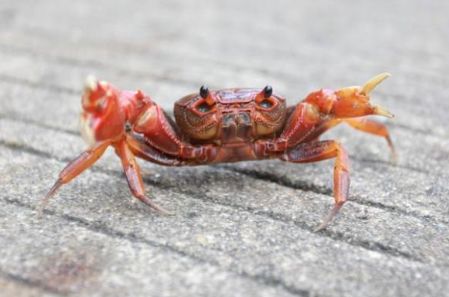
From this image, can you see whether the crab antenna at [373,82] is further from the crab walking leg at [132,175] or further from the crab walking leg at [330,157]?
the crab walking leg at [132,175]

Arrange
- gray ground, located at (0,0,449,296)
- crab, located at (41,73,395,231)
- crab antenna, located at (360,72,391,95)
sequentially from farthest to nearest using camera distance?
1. crab antenna, located at (360,72,391,95)
2. crab, located at (41,73,395,231)
3. gray ground, located at (0,0,449,296)

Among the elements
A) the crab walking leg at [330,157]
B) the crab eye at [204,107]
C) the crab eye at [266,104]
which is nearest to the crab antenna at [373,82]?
the crab walking leg at [330,157]

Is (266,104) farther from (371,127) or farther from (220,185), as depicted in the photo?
(371,127)

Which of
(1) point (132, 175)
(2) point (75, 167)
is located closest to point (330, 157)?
(1) point (132, 175)

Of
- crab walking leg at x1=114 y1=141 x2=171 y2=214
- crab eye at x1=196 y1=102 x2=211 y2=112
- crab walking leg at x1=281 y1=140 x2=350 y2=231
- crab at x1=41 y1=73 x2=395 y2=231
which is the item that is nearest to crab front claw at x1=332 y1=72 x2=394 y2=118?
crab at x1=41 y1=73 x2=395 y2=231

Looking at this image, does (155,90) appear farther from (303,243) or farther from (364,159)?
(303,243)

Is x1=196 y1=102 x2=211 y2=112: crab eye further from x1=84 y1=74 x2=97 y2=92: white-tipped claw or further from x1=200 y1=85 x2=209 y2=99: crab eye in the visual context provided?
x1=84 y1=74 x2=97 y2=92: white-tipped claw
